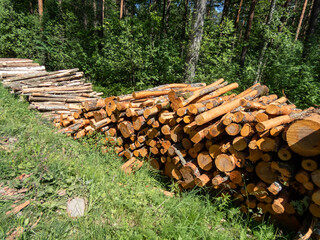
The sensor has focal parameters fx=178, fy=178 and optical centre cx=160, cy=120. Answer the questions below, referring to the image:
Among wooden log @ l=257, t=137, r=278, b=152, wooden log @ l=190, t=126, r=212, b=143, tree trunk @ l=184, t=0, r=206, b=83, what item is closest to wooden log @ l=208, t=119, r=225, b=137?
wooden log @ l=190, t=126, r=212, b=143

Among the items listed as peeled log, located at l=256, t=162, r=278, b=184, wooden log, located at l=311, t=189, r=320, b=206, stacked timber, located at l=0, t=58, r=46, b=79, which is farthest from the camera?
stacked timber, located at l=0, t=58, r=46, b=79

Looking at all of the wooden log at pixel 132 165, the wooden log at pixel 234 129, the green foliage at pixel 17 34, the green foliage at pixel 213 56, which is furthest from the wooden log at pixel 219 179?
the green foliage at pixel 17 34

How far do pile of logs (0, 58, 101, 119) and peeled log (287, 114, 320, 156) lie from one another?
17.0ft

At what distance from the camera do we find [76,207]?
2377mm

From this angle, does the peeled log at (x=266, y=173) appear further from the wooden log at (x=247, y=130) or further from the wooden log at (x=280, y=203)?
the wooden log at (x=247, y=130)

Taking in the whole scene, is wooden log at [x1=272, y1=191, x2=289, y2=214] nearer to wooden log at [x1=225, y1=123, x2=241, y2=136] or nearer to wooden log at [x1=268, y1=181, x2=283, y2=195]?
wooden log at [x1=268, y1=181, x2=283, y2=195]

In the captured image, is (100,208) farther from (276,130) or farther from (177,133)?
(276,130)

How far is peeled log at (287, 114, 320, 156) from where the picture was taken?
218 cm

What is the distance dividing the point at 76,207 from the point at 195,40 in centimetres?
675

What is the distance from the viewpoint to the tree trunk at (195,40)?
6660mm

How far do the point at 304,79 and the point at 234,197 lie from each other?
7.53 meters

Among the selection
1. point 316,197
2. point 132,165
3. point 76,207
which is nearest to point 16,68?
point 132,165

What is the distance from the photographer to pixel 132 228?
2213 millimetres

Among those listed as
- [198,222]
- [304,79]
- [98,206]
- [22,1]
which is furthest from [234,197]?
[22,1]
